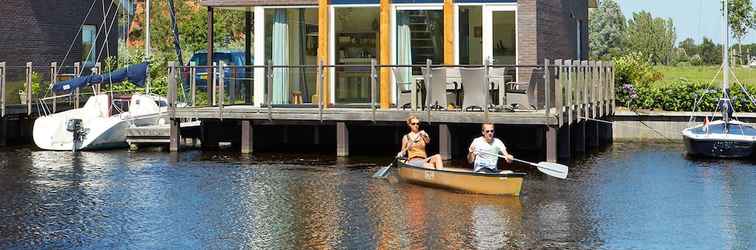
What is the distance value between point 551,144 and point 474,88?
6.77 feet

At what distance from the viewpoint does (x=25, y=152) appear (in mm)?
28391

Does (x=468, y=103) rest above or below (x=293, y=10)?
below

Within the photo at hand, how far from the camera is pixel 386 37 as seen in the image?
90.8 ft

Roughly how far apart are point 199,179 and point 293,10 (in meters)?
8.44

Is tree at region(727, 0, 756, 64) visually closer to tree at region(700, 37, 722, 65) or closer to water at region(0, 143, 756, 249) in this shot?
water at region(0, 143, 756, 249)

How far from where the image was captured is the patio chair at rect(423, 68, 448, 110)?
973 inches

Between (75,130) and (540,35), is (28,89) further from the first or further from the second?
(540,35)

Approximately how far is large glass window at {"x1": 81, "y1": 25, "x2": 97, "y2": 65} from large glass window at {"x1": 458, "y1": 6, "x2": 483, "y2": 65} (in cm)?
1681

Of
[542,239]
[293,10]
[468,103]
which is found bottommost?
[542,239]

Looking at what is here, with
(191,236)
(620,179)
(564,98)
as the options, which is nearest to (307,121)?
(564,98)

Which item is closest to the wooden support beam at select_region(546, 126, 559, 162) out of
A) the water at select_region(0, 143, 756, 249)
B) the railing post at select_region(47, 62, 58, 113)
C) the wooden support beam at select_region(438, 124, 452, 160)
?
the water at select_region(0, 143, 756, 249)

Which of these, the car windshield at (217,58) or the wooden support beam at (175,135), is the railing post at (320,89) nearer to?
the wooden support beam at (175,135)

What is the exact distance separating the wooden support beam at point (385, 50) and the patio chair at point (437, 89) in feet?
8.12

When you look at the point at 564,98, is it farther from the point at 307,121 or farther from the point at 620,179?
the point at 307,121
